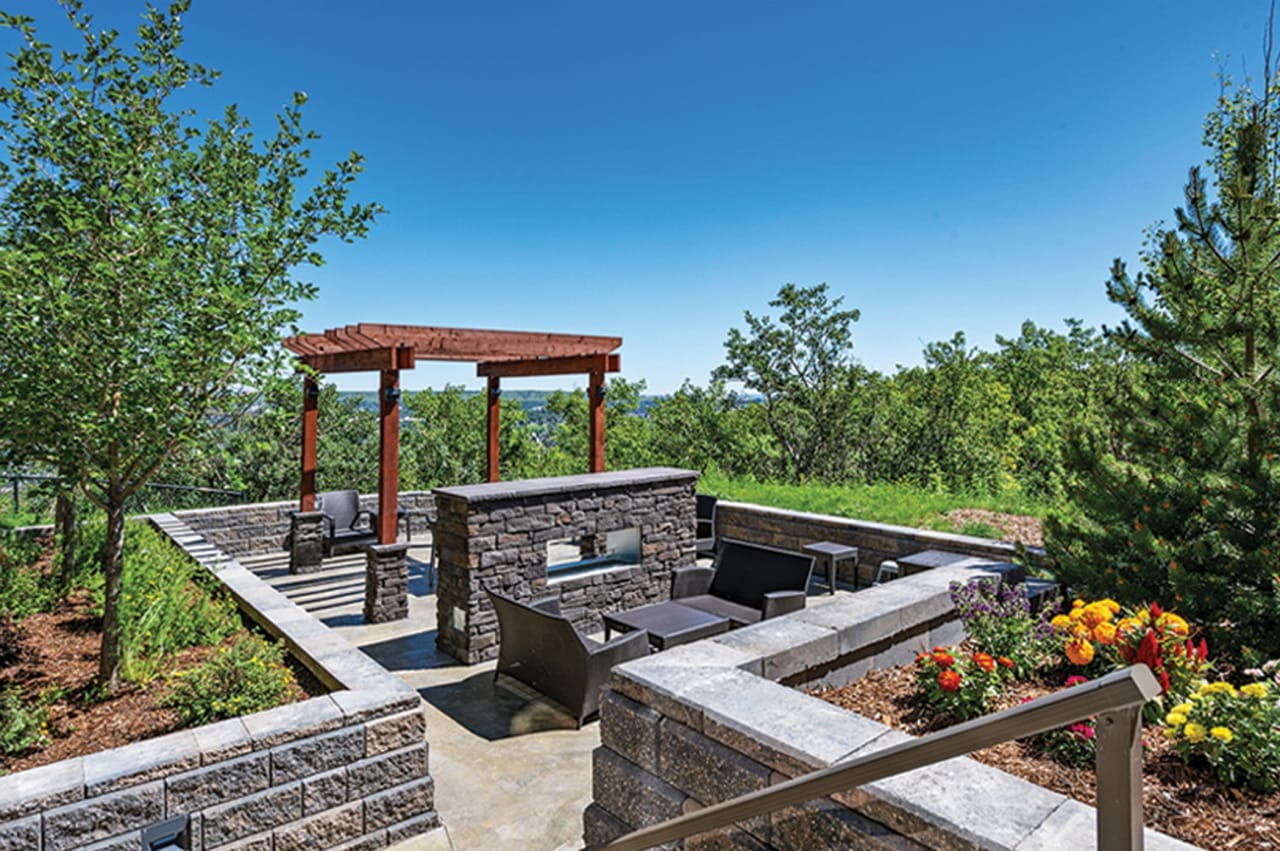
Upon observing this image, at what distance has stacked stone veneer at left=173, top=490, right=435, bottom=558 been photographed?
8789 millimetres

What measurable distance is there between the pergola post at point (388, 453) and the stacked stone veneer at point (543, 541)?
1058 millimetres

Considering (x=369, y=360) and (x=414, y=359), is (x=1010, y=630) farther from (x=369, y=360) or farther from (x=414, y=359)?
(x=369, y=360)

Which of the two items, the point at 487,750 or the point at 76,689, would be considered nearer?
the point at 76,689

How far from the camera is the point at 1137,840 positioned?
37.8 inches

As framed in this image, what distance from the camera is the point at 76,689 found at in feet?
12.0

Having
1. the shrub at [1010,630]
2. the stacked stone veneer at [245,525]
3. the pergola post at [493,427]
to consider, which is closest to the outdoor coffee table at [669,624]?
the shrub at [1010,630]

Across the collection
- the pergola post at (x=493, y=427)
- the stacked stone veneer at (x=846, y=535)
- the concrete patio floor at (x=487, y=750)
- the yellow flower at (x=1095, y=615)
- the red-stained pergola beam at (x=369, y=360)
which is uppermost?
the red-stained pergola beam at (x=369, y=360)

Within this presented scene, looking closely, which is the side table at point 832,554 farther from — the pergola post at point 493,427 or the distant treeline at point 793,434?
the distant treeline at point 793,434

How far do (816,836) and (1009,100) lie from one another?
461 inches

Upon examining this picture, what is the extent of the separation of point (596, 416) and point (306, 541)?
407cm

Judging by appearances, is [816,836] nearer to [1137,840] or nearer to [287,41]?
[1137,840]

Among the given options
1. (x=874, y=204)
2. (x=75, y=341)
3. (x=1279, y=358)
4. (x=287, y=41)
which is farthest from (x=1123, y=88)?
(x=75, y=341)

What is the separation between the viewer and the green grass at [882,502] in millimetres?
8055

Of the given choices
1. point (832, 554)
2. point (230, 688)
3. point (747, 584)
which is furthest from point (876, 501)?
point (230, 688)
